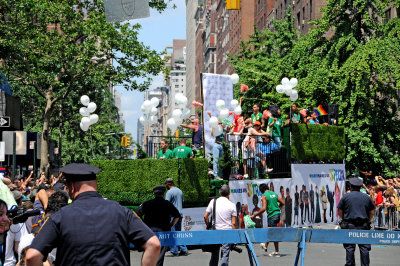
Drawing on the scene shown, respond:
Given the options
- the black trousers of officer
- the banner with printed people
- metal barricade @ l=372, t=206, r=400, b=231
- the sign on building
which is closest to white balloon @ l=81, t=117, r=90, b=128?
the banner with printed people

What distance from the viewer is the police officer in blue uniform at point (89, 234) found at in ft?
14.7

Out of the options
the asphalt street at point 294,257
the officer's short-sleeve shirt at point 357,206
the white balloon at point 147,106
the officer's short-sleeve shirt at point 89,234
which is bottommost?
the asphalt street at point 294,257

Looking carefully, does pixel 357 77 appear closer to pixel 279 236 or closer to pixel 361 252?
pixel 361 252

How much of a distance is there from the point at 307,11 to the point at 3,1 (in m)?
32.4

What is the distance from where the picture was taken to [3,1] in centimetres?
2902

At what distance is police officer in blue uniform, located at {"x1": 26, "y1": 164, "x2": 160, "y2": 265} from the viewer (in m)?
4.49

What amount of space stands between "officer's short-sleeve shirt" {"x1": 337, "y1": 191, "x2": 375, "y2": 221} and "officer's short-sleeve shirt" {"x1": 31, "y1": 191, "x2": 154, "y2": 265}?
7935mm

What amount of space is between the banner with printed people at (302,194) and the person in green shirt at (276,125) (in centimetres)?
106

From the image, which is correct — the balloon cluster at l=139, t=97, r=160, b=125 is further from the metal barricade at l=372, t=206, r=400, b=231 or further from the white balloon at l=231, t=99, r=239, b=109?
the metal barricade at l=372, t=206, r=400, b=231

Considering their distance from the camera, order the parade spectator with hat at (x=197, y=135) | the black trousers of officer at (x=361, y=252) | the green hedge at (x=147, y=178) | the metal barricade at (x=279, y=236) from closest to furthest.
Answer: the metal barricade at (x=279, y=236) → the black trousers of officer at (x=361, y=252) → the green hedge at (x=147, y=178) → the parade spectator with hat at (x=197, y=135)

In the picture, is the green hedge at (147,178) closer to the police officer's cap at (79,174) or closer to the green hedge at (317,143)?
the green hedge at (317,143)

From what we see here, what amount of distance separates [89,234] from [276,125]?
16193mm

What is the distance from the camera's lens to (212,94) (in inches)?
793

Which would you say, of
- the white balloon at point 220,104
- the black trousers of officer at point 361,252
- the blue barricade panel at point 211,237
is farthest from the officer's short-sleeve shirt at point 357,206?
the white balloon at point 220,104
